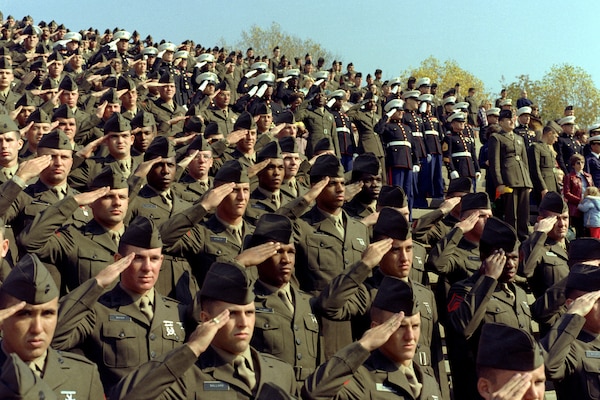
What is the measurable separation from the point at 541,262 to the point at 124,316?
4.07 m

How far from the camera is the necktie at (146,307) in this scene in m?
5.23

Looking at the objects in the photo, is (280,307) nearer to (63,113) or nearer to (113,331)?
(113,331)

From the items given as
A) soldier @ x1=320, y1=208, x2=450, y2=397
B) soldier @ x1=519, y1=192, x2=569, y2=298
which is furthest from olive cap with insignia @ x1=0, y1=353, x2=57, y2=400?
soldier @ x1=519, y1=192, x2=569, y2=298

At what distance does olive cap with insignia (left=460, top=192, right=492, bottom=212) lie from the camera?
7.73 m

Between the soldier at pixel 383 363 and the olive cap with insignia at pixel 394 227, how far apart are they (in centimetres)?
121

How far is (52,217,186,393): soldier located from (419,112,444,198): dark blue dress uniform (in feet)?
38.1

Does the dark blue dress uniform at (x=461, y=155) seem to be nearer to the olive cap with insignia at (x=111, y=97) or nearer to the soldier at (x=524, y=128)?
the soldier at (x=524, y=128)

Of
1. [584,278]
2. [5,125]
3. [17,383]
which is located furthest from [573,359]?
[5,125]

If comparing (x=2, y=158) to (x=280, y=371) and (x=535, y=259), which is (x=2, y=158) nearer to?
(x=280, y=371)

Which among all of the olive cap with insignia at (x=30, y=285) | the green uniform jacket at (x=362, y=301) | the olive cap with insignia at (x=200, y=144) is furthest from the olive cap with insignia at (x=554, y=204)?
the olive cap with insignia at (x=30, y=285)

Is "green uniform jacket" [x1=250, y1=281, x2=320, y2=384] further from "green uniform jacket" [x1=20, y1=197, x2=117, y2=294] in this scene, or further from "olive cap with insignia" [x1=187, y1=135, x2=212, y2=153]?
"olive cap with insignia" [x1=187, y1=135, x2=212, y2=153]

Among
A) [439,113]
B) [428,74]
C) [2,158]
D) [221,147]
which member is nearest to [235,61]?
[439,113]

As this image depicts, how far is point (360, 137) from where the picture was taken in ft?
51.1

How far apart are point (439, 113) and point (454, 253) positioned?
14.9 metres
